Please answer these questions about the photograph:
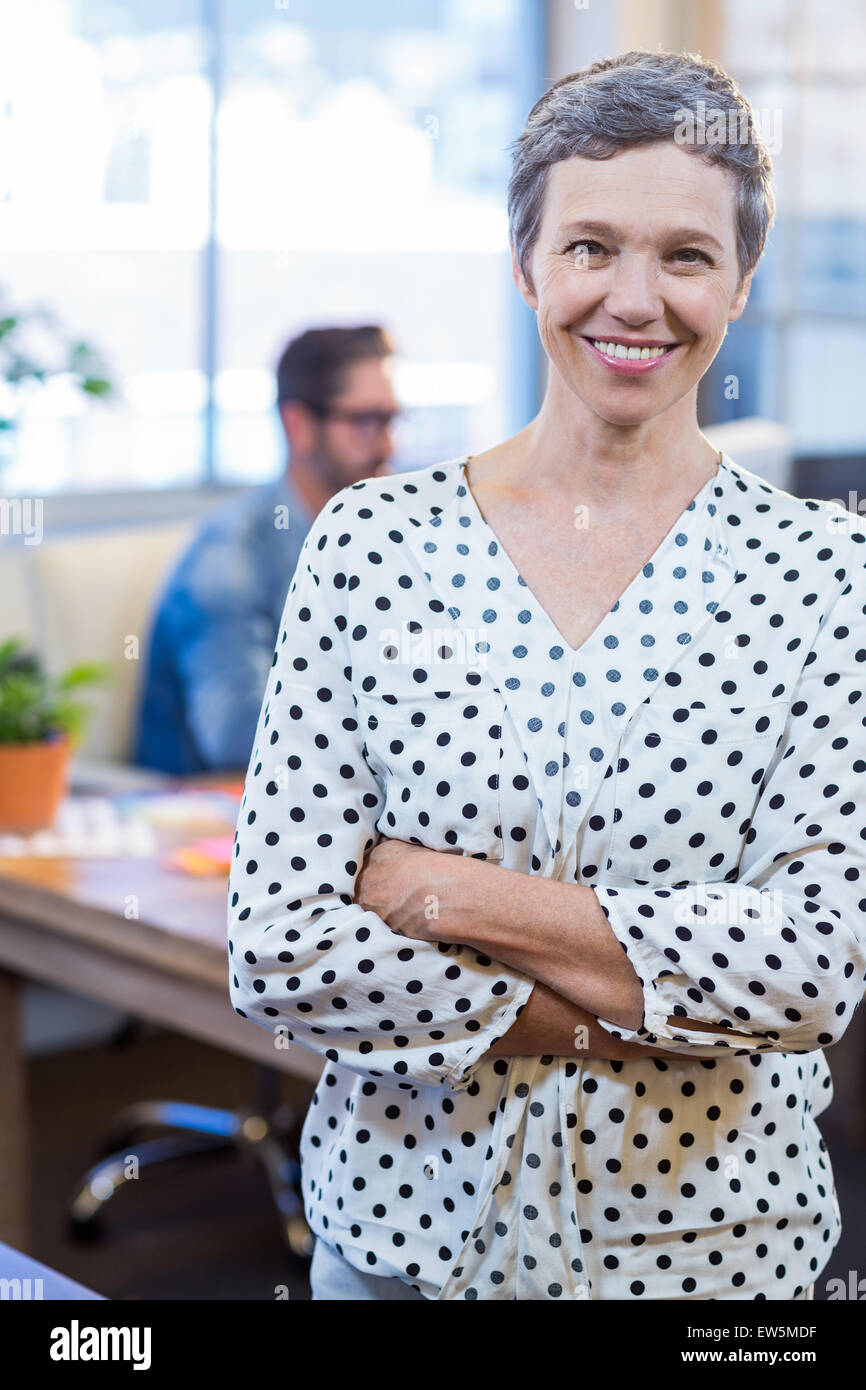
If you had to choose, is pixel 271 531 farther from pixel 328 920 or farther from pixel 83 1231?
pixel 328 920

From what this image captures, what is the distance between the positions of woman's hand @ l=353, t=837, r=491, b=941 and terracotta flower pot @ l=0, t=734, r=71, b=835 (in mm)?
1363

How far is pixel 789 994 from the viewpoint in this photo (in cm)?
105

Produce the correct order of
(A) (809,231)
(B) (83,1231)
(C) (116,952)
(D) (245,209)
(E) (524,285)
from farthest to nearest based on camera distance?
(A) (809,231) < (D) (245,209) < (B) (83,1231) < (C) (116,952) < (E) (524,285)

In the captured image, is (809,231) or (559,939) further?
(809,231)

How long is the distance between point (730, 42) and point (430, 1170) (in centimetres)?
443

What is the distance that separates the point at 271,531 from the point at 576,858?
1.86 m

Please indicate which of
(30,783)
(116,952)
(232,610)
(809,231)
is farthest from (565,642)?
(809,231)

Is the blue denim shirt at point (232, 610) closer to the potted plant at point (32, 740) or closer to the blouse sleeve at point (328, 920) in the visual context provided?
the potted plant at point (32, 740)

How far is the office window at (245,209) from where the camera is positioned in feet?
12.8

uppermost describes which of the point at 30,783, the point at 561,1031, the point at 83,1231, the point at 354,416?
the point at 354,416

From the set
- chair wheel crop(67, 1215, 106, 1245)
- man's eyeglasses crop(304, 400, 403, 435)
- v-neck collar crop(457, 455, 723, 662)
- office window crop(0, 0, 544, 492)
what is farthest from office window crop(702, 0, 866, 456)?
v-neck collar crop(457, 455, 723, 662)

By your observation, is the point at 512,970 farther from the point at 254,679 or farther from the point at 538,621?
the point at 254,679

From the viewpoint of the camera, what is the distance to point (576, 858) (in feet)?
3.64

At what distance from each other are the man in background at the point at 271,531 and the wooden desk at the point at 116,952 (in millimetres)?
529
